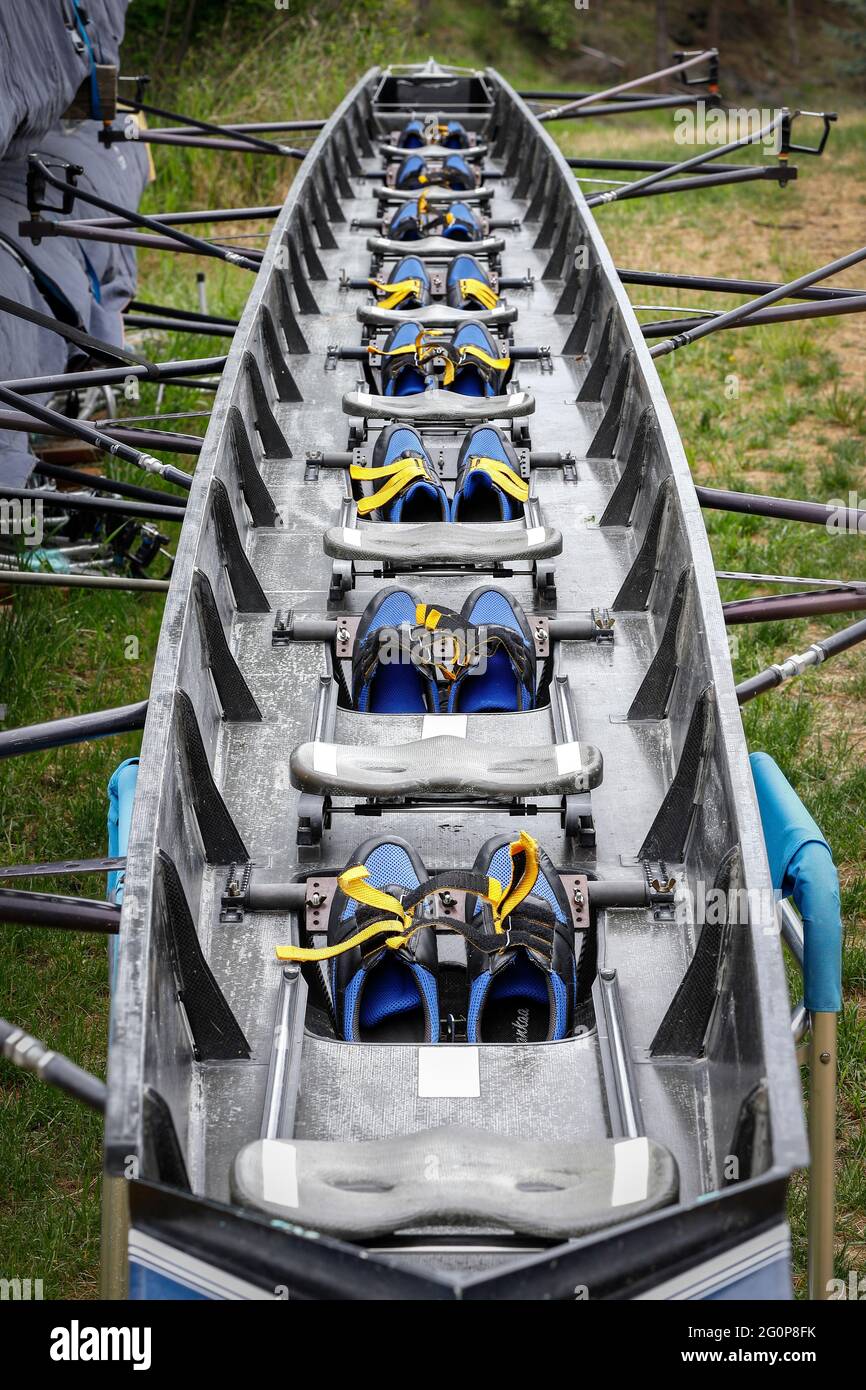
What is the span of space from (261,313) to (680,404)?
5.53 m

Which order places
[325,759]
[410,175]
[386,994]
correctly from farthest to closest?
1. [410,175]
2. [325,759]
3. [386,994]

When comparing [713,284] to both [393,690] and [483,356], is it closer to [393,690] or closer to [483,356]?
[483,356]

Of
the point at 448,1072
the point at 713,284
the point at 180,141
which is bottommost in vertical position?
the point at 448,1072

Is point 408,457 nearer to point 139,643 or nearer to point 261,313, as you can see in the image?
point 261,313

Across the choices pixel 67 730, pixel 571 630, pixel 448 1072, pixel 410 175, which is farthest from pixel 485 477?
pixel 410 175

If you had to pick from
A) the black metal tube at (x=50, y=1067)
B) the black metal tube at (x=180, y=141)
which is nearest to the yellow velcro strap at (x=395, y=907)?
the black metal tube at (x=50, y=1067)

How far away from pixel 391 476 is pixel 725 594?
11.4 ft

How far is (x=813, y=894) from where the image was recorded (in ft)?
9.98

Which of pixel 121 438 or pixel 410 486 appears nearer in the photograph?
pixel 410 486

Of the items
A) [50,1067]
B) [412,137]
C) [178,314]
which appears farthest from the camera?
[412,137]

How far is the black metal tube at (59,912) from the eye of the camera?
10.8 feet

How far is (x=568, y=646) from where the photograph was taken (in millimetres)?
4820

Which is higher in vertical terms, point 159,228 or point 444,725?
point 159,228

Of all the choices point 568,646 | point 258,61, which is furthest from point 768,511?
point 258,61
